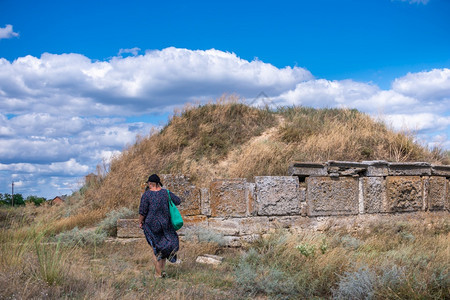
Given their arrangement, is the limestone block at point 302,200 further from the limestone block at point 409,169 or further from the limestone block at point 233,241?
the limestone block at point 409,169

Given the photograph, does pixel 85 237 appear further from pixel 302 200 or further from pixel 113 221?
pixel 302 200

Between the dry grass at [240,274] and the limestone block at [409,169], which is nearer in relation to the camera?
the dry grass at [240,274]

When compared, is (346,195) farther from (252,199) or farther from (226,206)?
(226,206)

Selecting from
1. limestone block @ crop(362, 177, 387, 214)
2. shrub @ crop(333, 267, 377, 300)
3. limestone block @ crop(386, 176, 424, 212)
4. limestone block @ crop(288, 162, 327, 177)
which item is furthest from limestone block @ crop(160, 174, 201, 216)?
limestone block @ crop(386, 176, 424, 212)

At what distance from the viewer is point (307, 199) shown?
8.72m

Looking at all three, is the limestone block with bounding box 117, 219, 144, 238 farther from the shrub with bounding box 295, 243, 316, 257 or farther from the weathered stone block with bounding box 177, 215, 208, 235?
the shrub with bounding box 295, 243, 316, 257

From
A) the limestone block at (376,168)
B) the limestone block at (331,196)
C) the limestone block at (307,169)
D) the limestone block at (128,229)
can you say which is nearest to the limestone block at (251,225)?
the limestone block at (331,196)

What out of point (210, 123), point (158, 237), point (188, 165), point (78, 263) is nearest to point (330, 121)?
point (210, 123)

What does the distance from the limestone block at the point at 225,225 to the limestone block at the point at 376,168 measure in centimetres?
327

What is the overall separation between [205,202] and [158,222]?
2239mm

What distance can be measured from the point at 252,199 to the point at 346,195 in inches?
85.6

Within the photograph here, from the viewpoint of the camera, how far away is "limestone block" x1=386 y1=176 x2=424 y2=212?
915 centimetres

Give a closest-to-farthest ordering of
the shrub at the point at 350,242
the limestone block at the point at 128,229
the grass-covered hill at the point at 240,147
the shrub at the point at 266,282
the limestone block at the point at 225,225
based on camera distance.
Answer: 1. the shrub at the point at 266,282
2. the shrub at the point at 350,242
3. the limestone block at the point at 225,225
4. the limestone block at the point at 128,229
5. the grass-covered hill at the point at 240,147

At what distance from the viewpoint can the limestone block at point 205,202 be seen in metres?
8.38
